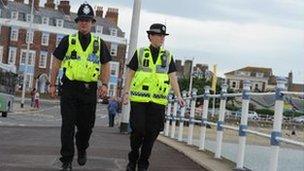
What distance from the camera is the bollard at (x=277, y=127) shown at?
964cm

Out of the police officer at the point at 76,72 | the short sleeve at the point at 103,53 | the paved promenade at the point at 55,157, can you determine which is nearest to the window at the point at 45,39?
the paved promenade at the point at 55,157

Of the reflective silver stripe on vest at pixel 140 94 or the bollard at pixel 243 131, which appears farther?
the bollard at pixel 243 131

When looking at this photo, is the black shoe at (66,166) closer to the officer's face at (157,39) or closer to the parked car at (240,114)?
the officer's face at (157,39)

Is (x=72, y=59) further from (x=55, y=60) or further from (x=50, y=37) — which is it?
(x=50, y=37)

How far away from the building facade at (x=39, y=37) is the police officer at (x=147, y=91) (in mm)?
99334

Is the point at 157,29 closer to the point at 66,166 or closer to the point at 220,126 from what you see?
the point at 66,166

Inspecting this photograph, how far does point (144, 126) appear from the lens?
9430 millimetres

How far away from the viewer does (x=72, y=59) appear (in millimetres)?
9461

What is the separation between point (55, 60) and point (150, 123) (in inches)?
56.8

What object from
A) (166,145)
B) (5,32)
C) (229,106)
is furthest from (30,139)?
(5,32)

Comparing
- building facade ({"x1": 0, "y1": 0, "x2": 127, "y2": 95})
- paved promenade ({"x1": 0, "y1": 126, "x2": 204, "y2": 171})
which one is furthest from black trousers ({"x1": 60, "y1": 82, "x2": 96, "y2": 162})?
building facade ({"x1": 0, "y1": 0, "x2": 127, "y2": 95})

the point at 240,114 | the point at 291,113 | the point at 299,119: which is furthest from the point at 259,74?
the point at 299,119

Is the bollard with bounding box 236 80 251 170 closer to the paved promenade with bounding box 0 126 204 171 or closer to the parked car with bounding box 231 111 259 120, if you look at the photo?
the parked car with bounding box 231 111 259 120

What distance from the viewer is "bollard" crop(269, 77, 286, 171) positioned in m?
9.64
